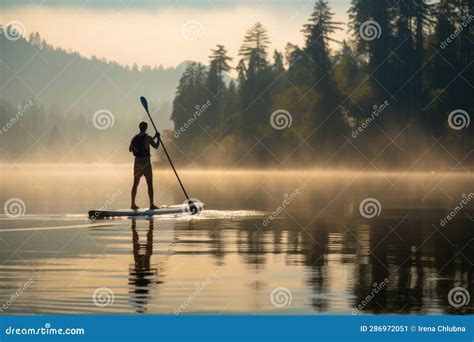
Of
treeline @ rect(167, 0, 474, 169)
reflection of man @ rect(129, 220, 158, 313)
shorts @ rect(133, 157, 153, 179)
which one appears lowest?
reflection of man @ rect(129, 220, 158, 313)

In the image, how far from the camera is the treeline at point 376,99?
106438 mm

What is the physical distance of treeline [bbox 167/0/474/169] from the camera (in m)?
106

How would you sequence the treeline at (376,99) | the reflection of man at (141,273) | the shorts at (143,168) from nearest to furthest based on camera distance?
the reflection of man at (141,273) → the shorts at (143,168) → the treeline at (376,99)

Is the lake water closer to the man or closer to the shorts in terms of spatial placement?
the man

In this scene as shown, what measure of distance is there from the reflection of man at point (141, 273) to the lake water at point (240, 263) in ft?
0.06

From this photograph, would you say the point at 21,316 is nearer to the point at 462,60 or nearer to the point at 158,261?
the point at 158,261

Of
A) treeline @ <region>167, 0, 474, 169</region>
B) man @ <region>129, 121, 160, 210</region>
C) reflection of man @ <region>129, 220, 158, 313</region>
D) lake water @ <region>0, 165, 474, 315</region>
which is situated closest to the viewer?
lake water @ <region>0, 165, 474, 315</region>

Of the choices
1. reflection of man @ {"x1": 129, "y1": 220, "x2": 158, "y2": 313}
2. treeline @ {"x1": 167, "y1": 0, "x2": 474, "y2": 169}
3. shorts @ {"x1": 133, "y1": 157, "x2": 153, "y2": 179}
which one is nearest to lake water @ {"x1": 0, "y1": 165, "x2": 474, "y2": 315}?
reflection of man @ {"x1": 129, "y1": 220, "x2": 158, "y2": 313}

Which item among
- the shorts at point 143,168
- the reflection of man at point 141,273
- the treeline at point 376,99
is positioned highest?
the treeline at point 376,99

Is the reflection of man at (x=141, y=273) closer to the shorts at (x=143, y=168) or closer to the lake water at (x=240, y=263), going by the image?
the lake water at (x=240, y=263)

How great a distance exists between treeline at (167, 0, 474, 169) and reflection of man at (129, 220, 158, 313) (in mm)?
79420

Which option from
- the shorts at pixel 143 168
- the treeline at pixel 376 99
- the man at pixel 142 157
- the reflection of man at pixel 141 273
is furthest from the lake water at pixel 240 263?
the treeline at pixel 376 99

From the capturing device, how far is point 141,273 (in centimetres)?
1905

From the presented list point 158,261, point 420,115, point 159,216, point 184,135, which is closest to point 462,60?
point 420,115
